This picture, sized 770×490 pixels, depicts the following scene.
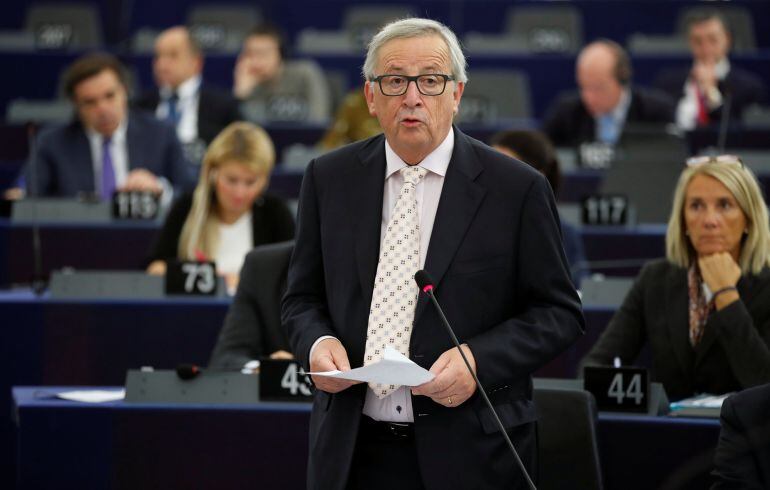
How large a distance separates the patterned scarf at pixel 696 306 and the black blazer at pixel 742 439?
0.82 meters

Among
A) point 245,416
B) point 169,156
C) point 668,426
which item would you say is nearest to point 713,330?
point 668,426

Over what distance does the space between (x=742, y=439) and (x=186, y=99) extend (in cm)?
584

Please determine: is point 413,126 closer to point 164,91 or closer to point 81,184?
point 81,184

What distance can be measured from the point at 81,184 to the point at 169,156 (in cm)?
44

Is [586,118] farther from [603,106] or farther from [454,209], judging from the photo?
[454,209]

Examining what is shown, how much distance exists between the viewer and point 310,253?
2.52 meters

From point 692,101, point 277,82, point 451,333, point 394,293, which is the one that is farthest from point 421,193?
point 692,101

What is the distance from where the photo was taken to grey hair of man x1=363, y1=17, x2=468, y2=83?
2416 mm

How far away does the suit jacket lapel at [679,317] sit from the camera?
3.55 meters

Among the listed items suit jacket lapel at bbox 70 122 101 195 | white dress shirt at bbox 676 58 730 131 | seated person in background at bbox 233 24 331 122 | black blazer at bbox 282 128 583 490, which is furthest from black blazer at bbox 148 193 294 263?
white dress shirt at bbox 676 58 730 131

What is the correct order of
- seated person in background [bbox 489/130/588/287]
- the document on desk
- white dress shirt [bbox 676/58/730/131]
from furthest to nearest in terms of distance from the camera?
white dress shirt [bbox 676/58/730/131] < seated person in background [bbox 489/130/588/287] < the document on desk

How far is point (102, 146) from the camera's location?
6.50m

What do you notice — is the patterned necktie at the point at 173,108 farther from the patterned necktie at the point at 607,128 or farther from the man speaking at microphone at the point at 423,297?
the man speaking at microphone at the point at 423,297

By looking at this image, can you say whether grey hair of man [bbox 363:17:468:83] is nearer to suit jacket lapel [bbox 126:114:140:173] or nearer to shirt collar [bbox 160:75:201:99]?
suit jacket lapel [bbox 126:114:140:173]
